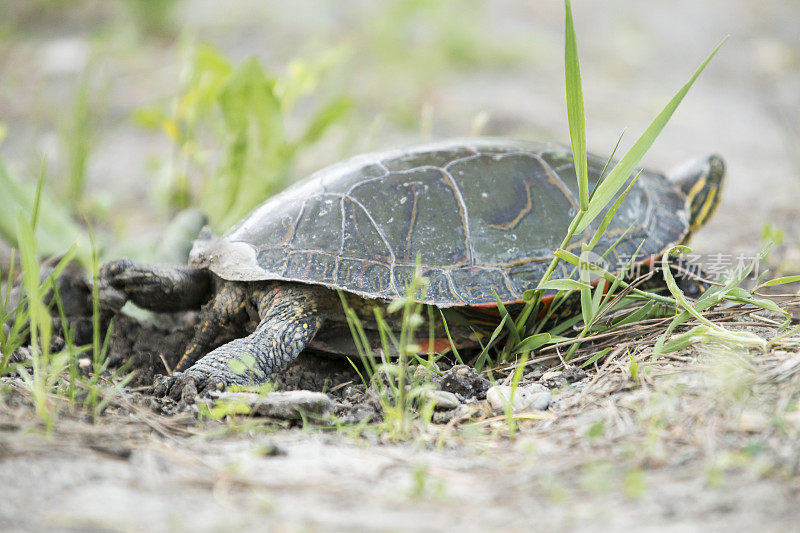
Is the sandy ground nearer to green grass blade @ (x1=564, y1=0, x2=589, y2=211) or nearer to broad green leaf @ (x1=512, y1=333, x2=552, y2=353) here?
broad green leaf @ (x1=512, y1=333, x2=552, y2=353)

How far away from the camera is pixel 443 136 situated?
6156 mm

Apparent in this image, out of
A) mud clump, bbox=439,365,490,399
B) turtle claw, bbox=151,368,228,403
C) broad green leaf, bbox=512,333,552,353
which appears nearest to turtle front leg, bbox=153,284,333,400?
turtle claw, bbox=151,368,228,403

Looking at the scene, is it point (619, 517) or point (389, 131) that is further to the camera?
point (389, 131)

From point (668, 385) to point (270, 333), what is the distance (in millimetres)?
1334

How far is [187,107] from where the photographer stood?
4.04 meters

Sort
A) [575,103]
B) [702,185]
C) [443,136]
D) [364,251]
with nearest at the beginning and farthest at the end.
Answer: [575,103] → [364,251] → [702,185] → [443,136]

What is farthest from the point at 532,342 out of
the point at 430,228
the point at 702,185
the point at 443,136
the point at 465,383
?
the point at 443,136

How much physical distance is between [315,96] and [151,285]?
484cm

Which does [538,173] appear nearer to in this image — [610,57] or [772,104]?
[772,104]

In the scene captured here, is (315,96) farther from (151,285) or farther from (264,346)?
(264,346)

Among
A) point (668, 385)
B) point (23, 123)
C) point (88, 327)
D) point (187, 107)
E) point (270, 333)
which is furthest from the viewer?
point (23, 123)

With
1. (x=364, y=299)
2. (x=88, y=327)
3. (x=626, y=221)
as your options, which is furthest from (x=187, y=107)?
(x=626, y=221)

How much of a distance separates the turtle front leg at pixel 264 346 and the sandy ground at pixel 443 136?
1.23 ft

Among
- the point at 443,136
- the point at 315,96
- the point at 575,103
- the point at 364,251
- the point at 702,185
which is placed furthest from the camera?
the point at 315,96
